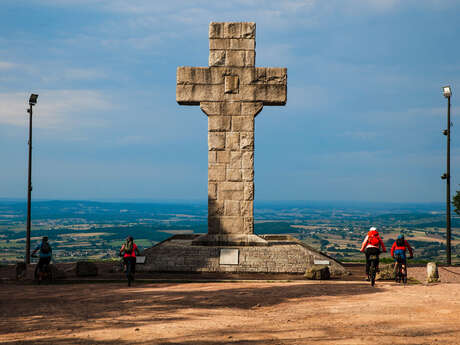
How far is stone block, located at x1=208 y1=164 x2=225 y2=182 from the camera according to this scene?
19.7 metres

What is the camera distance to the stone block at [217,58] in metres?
20.0

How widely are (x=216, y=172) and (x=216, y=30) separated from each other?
5.34 meters

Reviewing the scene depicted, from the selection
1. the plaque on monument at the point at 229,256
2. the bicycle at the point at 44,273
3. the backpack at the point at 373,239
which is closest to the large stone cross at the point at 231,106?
the plaque on monument at the point at 229,256

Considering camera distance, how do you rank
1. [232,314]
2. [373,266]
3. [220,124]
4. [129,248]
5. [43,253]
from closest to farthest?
[232,314] → [373,266] → [129,248] → [43,253] → [220,124]

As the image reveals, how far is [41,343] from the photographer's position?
337 inches

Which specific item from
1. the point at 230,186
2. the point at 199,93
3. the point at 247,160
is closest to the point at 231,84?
the point at 199,93

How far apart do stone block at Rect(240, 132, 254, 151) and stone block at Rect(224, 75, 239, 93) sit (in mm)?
1657

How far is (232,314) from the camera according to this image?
432 inches

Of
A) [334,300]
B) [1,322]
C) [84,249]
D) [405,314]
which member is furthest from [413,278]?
A: [84,249]

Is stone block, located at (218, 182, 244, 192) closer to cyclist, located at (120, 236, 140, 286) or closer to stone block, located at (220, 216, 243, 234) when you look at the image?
stone block, located at (220, 216, 243, 234)

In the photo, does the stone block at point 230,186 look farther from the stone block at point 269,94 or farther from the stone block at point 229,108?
the stone block at point 269,94

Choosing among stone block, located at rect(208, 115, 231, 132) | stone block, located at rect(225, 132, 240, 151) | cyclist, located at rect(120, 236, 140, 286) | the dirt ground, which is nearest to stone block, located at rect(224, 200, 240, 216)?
stone block, located at rect(225, 132, 240, 151)

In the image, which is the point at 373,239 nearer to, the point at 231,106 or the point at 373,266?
the point at 373,266

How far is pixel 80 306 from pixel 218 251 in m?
7.50
